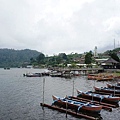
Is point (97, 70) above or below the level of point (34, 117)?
above

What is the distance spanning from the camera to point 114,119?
34.3 metres

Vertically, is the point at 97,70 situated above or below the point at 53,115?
above

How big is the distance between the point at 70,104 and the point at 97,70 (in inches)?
3524

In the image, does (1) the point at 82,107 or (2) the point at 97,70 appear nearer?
(1) the point at 82,107

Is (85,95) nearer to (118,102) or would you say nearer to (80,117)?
(118,102)

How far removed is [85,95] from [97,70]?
78.7 m

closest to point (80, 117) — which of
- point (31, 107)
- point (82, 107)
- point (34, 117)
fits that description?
point (82, 107)

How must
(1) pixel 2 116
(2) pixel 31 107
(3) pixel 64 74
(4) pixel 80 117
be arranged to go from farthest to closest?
(3) pixel 64 74, (2) pixel 31 107, (1) pixel 2 116, (4) pixel 80 117

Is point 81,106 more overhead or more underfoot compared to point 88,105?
more underfoot

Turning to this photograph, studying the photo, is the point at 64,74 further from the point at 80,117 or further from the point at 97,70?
the point at 80,117

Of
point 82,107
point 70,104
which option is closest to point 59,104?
point 70,104

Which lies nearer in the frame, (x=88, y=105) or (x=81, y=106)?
(x=81, y=106)

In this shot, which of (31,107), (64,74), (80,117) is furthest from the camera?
(64,74)

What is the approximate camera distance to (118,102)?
4416 cm
